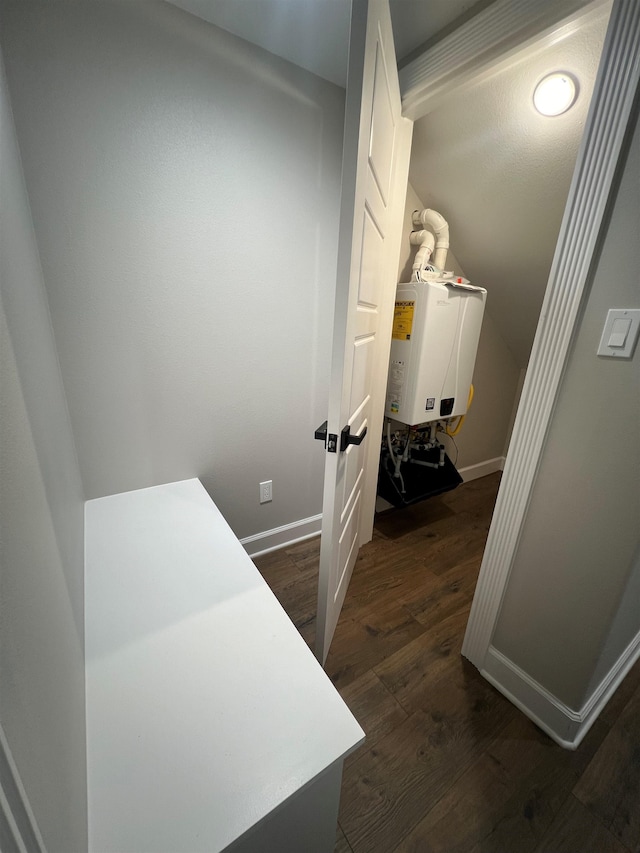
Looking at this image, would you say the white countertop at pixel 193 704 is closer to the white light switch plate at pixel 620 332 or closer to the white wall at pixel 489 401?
the white light switch plate at pixel 620 332

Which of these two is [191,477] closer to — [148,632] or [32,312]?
[148,632]

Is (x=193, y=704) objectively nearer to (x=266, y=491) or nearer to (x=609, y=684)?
(x=266, y=491)

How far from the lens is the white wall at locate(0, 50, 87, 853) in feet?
0.99

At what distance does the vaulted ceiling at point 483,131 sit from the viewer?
3.36 ft

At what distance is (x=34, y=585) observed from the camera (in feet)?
1.31

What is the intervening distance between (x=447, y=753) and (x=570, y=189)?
1606 mm

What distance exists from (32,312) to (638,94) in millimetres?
1385

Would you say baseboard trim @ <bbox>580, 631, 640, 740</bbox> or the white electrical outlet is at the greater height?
the white electrical outlet

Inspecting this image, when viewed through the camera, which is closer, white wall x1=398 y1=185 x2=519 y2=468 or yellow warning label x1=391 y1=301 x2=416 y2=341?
yellow warning label x1=391 y1=301 x2=416 y2=341

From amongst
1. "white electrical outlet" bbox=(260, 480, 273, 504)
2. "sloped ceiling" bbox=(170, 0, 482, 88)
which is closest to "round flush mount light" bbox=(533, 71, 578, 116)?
"sloped ceiling" bbox=(170, 0, 482, 88)

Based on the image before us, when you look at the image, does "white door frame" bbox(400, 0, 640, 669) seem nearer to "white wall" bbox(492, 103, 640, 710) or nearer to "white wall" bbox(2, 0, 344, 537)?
"white wall" bbox(492, 103, 640, 710)

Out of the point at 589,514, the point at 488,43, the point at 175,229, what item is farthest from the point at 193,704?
the point at 488,43

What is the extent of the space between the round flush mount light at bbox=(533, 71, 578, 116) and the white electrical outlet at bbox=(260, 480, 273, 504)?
1852 millimetres

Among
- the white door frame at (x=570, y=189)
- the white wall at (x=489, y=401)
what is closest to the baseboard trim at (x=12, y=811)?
the white door frame at (x=570, y=189)
